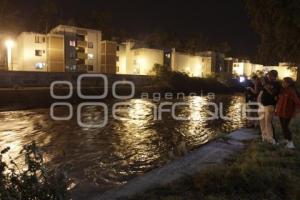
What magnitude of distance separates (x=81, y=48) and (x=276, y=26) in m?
41.3

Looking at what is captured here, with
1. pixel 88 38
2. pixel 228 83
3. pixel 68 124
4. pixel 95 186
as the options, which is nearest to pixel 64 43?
pixel 88 38

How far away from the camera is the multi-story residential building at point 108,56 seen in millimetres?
56281

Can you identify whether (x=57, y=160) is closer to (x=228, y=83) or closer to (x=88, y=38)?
(x=88, y=38)

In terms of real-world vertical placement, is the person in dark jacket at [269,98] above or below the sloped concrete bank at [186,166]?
above

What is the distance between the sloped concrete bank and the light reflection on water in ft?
5.41

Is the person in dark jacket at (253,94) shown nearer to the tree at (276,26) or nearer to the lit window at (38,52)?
the tree at (276,26)

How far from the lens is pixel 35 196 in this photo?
4297 mm

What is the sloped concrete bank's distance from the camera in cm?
661

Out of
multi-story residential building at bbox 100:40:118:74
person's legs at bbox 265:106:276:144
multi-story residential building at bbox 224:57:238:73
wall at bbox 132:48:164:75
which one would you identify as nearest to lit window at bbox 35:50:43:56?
multi-story residential building at bbox 100:40:118:74

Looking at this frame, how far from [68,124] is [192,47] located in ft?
215

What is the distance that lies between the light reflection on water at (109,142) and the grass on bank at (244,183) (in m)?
3.05

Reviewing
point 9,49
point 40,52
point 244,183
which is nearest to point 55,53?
point 40,52

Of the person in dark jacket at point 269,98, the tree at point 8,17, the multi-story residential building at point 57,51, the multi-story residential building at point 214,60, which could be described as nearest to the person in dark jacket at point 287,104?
the person in dark jacket at point 269,98

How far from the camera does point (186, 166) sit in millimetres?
8266
